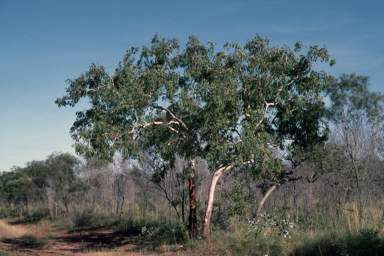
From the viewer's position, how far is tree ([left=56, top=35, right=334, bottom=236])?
1130cm

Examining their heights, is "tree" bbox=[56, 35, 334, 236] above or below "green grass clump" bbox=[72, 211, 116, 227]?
above

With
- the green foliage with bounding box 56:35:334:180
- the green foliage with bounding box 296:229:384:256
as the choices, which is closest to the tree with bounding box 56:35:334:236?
the green foliage with bounding box 56:35:334:180

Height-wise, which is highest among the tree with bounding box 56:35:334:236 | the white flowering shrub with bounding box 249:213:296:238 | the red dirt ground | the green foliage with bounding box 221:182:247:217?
the tree with bounding box 56:35:334:236

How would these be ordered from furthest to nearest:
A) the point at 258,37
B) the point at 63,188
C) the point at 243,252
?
the point at 63,188 → the point at 258,37 → the point at 243,252

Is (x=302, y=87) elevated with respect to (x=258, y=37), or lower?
lower

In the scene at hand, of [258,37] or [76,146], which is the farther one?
[258,37]

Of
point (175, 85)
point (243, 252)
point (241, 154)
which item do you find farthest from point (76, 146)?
point (243, 252)

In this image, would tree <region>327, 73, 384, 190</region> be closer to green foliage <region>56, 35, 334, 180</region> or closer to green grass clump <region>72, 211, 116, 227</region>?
green foliage <region>56, 35, 334, 180</region>

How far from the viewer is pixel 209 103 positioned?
11047mm

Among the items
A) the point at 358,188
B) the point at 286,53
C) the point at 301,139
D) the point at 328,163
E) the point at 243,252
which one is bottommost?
the point at 243,252

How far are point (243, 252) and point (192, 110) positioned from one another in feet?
18.8

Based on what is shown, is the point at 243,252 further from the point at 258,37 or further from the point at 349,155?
A: the point at 258,37

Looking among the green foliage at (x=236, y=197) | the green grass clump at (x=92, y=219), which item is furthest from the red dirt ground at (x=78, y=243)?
the green foliage at (x=236, y=197)

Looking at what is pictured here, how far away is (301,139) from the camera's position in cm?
1381
